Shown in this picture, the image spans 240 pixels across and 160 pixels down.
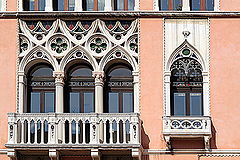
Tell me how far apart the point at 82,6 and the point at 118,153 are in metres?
5.06

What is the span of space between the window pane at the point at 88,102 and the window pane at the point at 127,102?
1.05m

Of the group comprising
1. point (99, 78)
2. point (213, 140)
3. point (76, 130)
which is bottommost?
A: point (213, 140)

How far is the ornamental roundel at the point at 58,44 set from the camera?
25.4m

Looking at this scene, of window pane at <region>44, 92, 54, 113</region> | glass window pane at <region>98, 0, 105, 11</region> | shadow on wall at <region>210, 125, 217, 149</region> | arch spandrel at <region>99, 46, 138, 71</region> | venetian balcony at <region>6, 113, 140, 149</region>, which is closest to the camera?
venetian balcony at <region>6, 113, 140, 149</region>

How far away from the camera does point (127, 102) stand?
25297mm

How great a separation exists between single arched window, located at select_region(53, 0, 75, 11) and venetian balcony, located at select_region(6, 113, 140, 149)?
3879mm

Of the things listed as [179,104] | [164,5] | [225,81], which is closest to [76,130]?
[179,104]

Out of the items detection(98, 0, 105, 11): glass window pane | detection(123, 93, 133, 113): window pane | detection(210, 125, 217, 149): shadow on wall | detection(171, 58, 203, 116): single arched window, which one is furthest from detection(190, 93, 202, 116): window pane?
detection(98, 0, 105, 11): glass window pane

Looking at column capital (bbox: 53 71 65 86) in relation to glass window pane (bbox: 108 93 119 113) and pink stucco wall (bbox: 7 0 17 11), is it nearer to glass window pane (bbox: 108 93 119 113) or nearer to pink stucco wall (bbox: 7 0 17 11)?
glass window pane (bbox: 108 93 119 113)

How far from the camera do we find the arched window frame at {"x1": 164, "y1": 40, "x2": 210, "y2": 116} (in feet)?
81.3

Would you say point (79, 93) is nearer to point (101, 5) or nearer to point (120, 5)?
point (101, 5)

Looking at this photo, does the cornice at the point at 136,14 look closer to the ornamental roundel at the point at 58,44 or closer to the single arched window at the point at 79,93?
the ornamental roundel at the point at 58,44

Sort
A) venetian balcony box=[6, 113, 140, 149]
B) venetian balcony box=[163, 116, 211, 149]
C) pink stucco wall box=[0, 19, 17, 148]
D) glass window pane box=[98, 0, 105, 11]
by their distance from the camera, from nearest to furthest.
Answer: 1. venetian balcony box=[6, 113, 140, 149]
2. venetian balcony box=[163, 116, 211, 149]
3. pink stucco wall box=[0, 19, 17, 148]
4. glass window pane box=[98, 0, 105, 11]

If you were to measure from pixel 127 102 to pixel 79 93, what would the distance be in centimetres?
159
